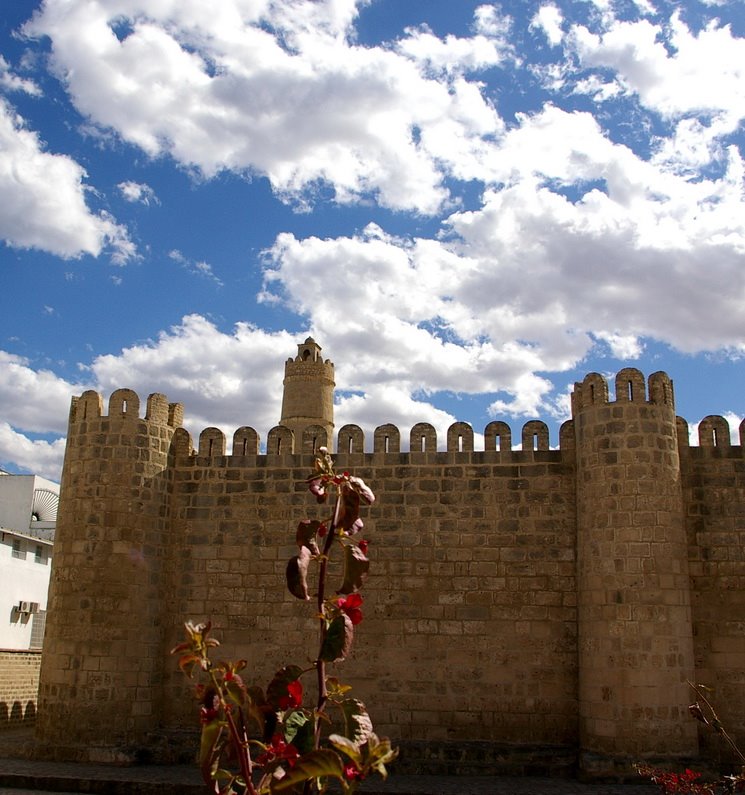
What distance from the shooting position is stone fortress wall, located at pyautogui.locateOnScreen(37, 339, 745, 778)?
10.1m

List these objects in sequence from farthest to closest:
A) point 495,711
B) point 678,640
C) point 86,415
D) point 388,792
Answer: point 86,415 < point 495,711 < point 678,640 < point 388,792

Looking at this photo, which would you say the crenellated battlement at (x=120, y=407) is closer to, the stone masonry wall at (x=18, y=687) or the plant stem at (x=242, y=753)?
the stone masonry wall at (x=18, y=687)

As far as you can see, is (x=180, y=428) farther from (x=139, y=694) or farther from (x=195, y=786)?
(x=195, y=786)

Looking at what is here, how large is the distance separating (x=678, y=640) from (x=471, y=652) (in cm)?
251

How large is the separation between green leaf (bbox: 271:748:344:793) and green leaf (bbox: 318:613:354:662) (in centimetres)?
28

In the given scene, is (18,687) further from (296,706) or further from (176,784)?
(296,706)

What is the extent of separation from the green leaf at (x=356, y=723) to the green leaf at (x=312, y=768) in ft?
0.45

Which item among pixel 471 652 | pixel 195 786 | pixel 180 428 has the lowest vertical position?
pixel 195 786

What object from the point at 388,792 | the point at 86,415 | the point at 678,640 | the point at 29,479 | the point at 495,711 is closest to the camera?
the point at 388,792

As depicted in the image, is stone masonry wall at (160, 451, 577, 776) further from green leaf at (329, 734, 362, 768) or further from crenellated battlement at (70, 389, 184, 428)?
green leaf at (329, 734, 362, 768)

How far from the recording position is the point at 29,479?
3048cm

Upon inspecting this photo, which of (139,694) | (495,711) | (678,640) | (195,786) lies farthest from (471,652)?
(139,694)

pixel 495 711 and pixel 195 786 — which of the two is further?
pixel 495 711

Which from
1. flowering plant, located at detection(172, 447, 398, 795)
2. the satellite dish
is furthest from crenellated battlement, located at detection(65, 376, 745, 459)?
the satellite dish
